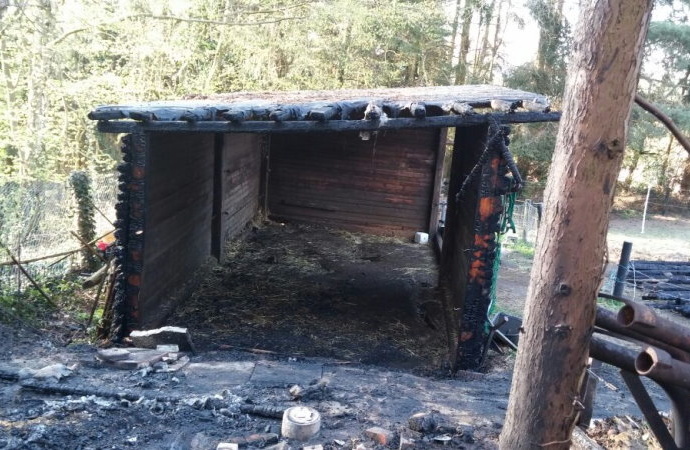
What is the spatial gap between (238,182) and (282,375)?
6.63 meters

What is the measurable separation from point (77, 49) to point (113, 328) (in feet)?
35.4

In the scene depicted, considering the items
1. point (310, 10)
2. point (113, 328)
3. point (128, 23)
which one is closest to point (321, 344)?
point (113, 328)

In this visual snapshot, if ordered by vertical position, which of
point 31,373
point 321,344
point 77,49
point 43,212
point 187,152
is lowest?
point 321,344

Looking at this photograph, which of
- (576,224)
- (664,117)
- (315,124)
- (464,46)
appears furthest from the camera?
(464,46)

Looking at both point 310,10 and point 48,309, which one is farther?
point 310,10

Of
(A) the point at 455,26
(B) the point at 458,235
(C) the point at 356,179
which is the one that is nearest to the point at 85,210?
(B) the point at 458,235

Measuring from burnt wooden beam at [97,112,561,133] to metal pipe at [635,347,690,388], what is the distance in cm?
410

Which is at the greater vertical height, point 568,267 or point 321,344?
point 568,267

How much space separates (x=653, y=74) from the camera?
74.3 feet

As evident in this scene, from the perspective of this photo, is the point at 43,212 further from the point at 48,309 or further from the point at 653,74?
the point at 653,74

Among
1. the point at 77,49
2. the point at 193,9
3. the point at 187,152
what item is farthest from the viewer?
the point at 193,9

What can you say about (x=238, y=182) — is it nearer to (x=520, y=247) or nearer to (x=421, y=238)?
(x=421, y=238)

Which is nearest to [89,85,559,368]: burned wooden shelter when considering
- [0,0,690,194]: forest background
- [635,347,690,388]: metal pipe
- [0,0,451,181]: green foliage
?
[635,347,690,388]: metal pipe

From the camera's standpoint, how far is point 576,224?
221 cm
